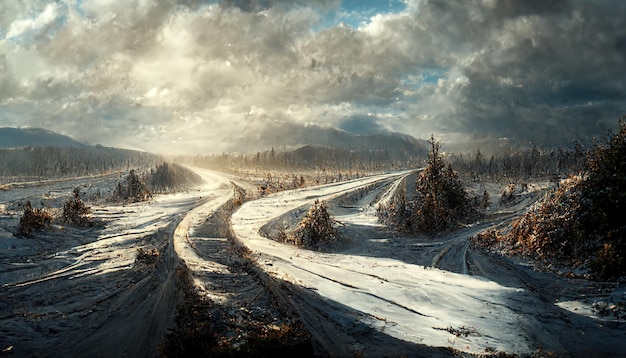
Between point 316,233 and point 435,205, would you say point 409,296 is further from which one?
point 435,205

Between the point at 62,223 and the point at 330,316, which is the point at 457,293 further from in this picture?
the point at 62,223

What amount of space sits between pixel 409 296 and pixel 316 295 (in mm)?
3384

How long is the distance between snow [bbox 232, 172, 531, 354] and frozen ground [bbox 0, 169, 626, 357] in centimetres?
5

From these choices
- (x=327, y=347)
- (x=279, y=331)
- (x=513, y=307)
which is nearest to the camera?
(x=327, y=347)

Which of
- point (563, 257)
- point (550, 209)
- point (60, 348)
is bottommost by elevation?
point (60, 348)

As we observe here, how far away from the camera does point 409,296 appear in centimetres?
1307

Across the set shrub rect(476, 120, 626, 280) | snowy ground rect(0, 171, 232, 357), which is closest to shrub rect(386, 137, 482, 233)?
shrub rect(476, 120, 626, 280)

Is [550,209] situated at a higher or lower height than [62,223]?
higher

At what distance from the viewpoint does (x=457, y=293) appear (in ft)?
43.6

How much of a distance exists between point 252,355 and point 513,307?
28.9ft

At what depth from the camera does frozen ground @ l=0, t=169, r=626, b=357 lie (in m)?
9.66

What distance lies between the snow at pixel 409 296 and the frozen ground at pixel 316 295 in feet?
0.18

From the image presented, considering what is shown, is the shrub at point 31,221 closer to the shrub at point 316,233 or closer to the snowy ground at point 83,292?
the snowy ground at point 83,292

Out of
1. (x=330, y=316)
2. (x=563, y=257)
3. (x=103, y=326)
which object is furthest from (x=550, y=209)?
(x=103, y=326)
